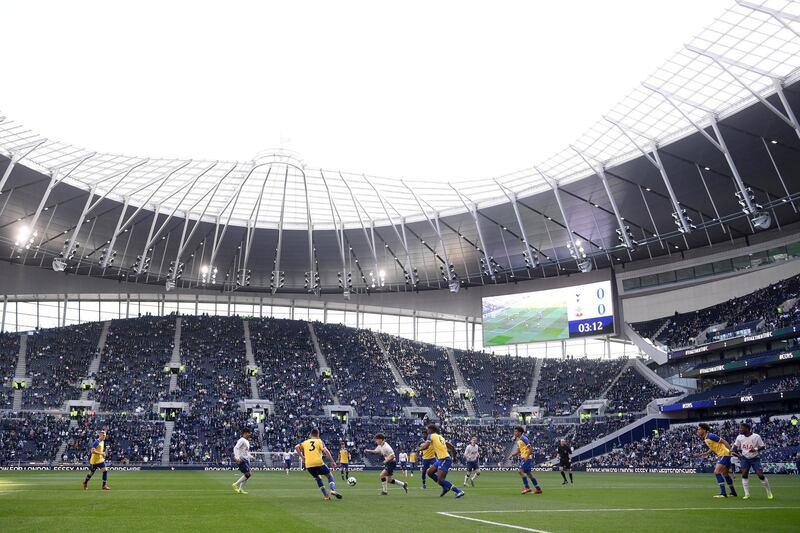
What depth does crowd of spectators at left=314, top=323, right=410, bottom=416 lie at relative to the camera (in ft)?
219

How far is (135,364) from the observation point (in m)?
65.3

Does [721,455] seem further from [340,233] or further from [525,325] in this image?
[340,233]

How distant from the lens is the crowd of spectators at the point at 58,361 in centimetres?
5878

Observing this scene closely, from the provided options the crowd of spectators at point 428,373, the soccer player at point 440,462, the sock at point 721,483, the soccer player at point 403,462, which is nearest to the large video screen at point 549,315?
the crowd of spectators at point 428,373

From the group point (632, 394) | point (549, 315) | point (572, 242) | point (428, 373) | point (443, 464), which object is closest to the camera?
point (443, 464)

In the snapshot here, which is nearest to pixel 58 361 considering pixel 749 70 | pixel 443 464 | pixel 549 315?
pixel 549 315

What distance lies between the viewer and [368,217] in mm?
66875

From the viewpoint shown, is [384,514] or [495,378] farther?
[495,378]

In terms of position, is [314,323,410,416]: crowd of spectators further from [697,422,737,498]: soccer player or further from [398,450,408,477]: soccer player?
[697,422,737,498]: soccer player

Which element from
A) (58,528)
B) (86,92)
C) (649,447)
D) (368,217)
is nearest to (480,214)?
(368,217)

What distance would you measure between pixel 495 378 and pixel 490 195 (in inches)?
890

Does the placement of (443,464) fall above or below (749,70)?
below

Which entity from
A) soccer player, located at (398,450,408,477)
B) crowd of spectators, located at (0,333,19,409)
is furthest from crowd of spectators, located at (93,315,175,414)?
soccer player, located at (398,450,408,477)

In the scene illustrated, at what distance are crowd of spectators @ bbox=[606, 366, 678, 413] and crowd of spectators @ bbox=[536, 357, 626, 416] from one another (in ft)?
5.35
